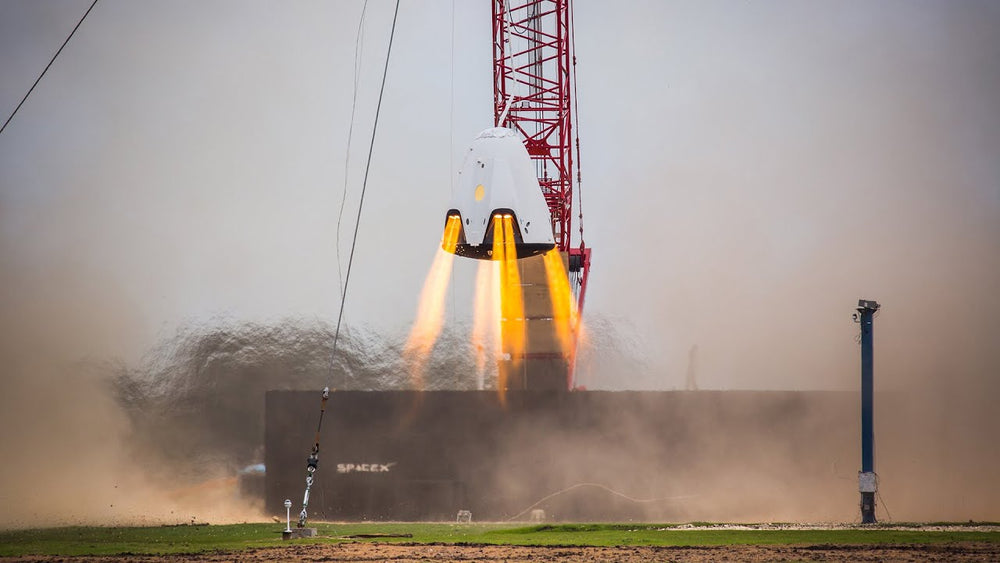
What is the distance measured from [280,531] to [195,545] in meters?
5.36

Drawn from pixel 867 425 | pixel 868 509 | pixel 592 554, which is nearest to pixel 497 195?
pixel 867 425

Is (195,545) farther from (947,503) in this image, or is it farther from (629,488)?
(947,503)

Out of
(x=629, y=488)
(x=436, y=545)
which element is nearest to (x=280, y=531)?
(x=436, y=545)

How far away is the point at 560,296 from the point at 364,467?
44.1 ft

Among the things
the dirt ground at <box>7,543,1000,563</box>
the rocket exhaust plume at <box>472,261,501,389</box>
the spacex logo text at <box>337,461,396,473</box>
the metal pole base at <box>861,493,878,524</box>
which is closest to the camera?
the dirt ground at <box>7,543,1000,563</box>

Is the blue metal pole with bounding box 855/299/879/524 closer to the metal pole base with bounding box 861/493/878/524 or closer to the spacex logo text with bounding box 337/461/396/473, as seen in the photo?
the metal pole base with bounding box 861/493/878/524

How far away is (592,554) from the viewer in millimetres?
27203

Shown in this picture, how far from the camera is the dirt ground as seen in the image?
85.1 ft

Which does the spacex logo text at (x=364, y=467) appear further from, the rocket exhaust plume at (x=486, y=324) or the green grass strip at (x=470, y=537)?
the green grass strip at (x=470, y=537)

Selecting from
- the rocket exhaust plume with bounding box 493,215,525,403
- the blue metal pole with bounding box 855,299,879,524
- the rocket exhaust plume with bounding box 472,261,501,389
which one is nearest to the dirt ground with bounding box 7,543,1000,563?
the blue metal pole with bounding box 855,299,879,524

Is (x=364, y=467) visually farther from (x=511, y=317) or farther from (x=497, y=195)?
(x=497, y=195)

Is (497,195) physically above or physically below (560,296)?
above

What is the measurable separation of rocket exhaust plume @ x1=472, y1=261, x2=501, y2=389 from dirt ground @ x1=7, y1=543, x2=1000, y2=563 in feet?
98.8

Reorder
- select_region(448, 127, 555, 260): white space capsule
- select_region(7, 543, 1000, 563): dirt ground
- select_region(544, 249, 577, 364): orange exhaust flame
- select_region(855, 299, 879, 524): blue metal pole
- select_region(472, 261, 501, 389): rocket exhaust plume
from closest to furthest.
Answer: select_region(7, 543, 1000, 563): dirt ground < select_region(855, 299, 879, 524): blue metal pole < select_region(448, 127, 555, 260): white space capsule < select_region(544, 249, 577, 364): orange exhaust flame < select_region(472, 261, 501, 389): rocket exhaust plume
